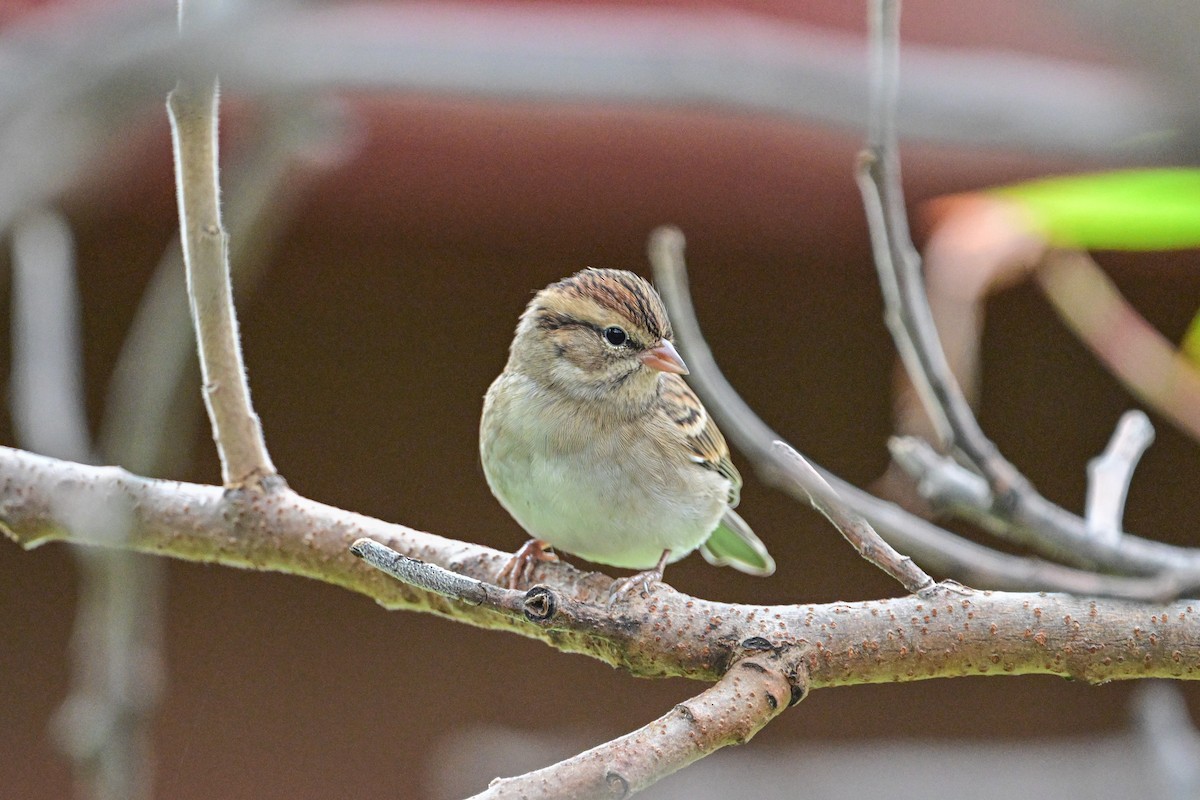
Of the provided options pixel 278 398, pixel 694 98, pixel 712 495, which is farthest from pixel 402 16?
pixel 278 398

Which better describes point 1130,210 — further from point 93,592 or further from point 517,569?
point 93,592

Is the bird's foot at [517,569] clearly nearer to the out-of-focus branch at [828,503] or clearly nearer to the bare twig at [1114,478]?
the out-of-focus branch at [828,503]

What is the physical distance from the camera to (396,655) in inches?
122

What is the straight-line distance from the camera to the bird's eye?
1.65 metres

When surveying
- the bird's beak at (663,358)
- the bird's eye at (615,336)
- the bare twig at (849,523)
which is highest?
the bird's eye at (615,336)

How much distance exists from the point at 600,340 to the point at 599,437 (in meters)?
0.15

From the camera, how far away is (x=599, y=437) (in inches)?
64.3

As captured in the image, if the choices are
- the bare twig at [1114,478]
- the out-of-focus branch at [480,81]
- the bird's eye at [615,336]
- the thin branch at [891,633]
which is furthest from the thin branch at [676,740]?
the bird's eye at [615,336]

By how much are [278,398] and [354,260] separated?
0.42 metres

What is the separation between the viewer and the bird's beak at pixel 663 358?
5.25 feet

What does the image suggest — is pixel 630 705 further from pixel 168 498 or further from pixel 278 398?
pixel 168 498

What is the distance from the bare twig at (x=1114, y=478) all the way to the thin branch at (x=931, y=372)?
5.8 inches

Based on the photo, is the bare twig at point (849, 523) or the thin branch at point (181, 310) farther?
the thin branch at point (181, 310)

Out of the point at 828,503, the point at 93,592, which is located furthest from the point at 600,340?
the point at 828,503
